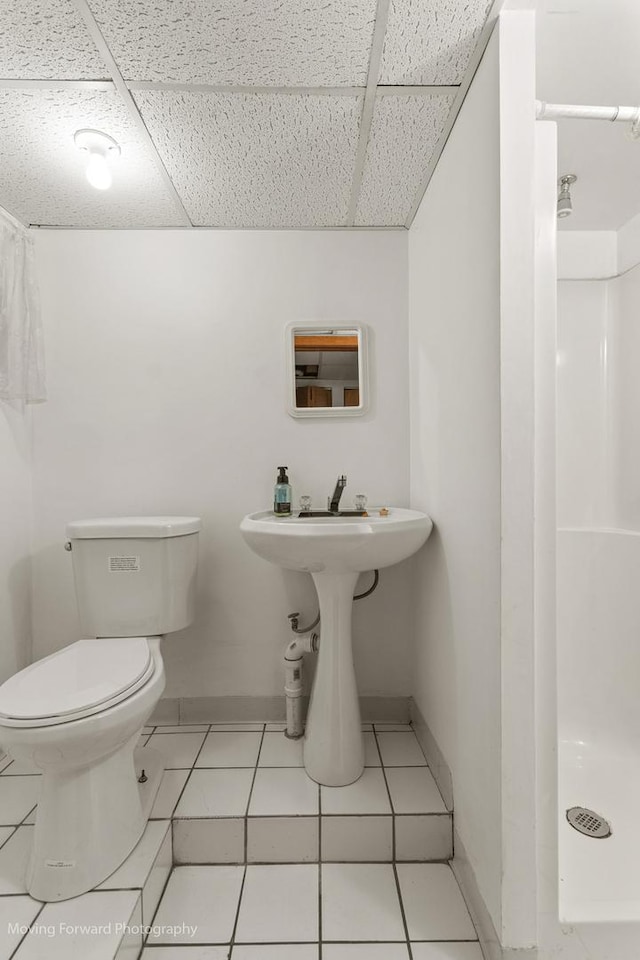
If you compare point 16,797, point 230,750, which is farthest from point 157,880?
point 16,797

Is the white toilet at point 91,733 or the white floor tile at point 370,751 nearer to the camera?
the white toilet at point 91,733

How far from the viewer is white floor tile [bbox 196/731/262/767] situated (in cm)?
139

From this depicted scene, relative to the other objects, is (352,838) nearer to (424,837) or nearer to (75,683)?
(424,837)

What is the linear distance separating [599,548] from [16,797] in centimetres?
200

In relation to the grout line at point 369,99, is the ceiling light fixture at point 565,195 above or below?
below

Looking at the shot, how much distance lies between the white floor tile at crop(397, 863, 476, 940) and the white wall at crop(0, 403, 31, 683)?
139 cm

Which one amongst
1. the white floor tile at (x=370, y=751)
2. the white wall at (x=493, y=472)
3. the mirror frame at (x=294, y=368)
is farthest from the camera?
the mirror frame at (x=294, y=368)

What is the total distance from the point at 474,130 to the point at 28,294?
150 centimetres

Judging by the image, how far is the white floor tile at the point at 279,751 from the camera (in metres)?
1.38

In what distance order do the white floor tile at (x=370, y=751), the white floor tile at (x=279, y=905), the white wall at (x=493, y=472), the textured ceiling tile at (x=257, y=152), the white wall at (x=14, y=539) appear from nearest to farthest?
the white wall at (x=493, y=472) < the white floor tile at (x=279, y=905) < the textured ceiling tile at (x=257, y=152) < the white floor tile at (x=370, y=751) < the white wall at (x=14, y=539)

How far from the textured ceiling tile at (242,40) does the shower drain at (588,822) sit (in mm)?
1961

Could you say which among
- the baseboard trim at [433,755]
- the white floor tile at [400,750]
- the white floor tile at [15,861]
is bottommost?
the white floor tile at [400,750]

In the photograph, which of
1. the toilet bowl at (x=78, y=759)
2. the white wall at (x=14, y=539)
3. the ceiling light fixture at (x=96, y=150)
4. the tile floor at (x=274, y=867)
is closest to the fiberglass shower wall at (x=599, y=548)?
the tile floor at (x=274, y=867)

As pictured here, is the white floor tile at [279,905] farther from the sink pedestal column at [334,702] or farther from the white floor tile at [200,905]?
the sink pedestal column at [334,702]
